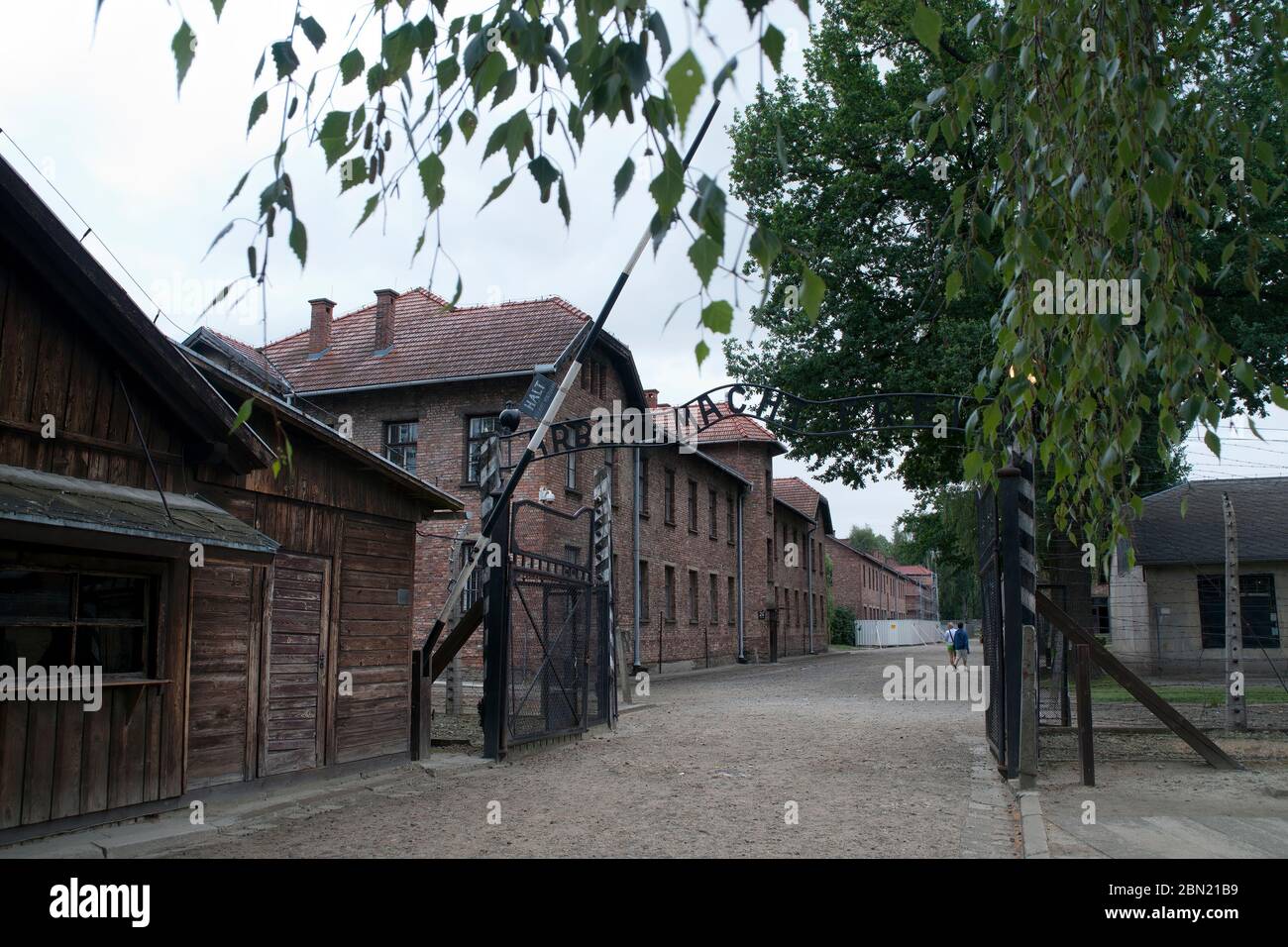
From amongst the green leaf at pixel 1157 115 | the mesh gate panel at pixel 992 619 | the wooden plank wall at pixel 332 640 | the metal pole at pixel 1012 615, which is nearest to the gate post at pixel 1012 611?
the metal pole at pixel 1012 615

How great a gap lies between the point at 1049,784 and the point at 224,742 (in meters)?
7.50

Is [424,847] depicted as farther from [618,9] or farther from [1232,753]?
[1232,753]

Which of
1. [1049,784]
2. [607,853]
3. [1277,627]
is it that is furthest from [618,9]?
[1277,627]

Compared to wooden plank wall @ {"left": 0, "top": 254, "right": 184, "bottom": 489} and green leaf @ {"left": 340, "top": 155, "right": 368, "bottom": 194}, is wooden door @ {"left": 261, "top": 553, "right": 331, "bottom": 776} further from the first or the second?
green leaf @ {"left": 340, "top": 155, "right": 368, "bottom": 194}

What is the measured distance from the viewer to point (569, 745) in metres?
13.7

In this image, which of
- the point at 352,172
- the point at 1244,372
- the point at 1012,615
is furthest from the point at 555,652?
the point at 352,172

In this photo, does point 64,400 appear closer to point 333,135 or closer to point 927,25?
point 333,135

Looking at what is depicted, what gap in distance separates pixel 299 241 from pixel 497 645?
962 cm

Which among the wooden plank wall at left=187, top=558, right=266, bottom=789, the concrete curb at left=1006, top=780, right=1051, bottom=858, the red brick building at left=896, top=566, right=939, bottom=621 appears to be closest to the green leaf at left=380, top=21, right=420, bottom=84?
the concrete curb at left=1006, top=780, right=1051, bottom=858

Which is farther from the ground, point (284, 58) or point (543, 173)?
point (284, 58)

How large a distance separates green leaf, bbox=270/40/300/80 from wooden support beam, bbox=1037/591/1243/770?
29.6 ft

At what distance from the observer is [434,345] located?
88.7 ft

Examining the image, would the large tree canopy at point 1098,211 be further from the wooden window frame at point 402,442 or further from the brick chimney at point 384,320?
the brick chimney at point 384,320

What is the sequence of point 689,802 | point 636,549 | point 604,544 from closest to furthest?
point 689,802, point 604,544, point 636,549
